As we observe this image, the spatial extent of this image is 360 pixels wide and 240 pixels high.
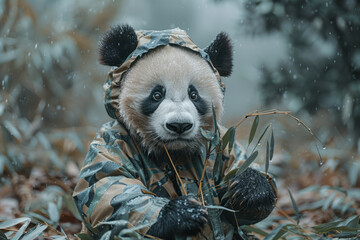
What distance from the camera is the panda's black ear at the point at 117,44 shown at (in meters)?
2.01

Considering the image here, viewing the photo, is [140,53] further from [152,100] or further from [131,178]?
[131,178]

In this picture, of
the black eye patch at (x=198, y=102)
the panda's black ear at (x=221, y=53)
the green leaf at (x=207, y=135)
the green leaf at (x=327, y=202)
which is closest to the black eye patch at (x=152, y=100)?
the black eye patch at (x=198, y=102)

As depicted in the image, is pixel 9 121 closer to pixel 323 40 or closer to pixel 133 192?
pixel 133 192

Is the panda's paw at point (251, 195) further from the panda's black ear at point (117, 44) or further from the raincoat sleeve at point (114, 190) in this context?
the panda's black ear at point (117, 44)

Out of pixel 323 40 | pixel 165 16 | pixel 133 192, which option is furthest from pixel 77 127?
pixel 133 192

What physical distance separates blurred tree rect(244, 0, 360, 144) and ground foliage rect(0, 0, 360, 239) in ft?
0.83

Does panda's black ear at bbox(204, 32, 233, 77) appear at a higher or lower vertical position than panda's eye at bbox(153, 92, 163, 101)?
higher

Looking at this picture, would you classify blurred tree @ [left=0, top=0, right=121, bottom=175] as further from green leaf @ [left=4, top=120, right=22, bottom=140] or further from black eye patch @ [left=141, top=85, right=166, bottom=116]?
black eye patch @ [left=141, top=85, right=166, bottom=116]

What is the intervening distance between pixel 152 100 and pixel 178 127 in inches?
8.4

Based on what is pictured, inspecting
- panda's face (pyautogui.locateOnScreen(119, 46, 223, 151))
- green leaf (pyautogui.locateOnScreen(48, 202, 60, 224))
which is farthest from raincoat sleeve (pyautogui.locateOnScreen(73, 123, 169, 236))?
green leaf (pyautogui.locateOnScreen(48, 202, 60, 224))

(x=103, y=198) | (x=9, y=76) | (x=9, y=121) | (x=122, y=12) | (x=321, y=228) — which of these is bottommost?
(x=321, y=228)

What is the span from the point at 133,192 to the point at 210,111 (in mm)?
553

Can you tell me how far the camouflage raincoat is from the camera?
5.34 ft

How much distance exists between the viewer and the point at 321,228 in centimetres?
197
